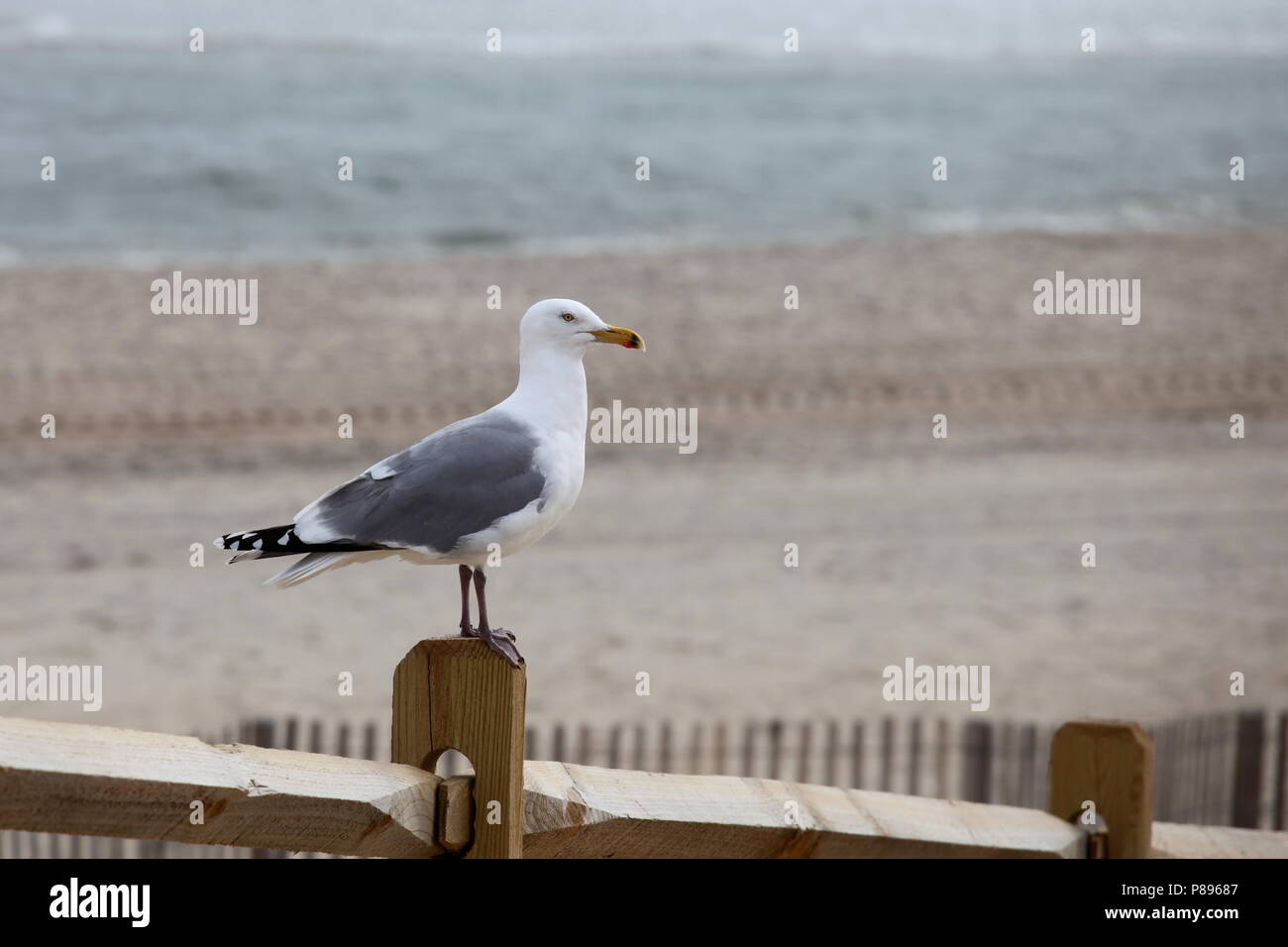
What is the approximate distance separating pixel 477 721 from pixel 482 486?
55cm

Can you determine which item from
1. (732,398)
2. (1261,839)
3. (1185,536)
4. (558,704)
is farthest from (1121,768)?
(732,398)

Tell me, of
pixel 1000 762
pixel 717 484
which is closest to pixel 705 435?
pixel 717 484

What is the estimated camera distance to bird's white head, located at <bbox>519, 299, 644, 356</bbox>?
2.81 m

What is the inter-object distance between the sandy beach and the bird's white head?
19.1ft

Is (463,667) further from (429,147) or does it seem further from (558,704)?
(429,147)

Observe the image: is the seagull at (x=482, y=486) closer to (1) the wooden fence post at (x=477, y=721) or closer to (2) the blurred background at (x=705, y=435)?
(1) the wooden fence post at (x=477, y=721)

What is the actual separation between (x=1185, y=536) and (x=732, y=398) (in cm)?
485

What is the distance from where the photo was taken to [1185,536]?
11977mm

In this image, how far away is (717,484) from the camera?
13062 millimetres

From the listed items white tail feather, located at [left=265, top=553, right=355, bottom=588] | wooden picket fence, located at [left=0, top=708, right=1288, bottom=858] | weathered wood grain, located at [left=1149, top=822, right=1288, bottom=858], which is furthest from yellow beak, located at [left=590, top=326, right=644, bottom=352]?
wooden picket fence, located at [left=0, top=708, right=1288, bottom=858]

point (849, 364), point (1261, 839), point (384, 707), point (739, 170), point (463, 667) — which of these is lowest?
point (384, 707)

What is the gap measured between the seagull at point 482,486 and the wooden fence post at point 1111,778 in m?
1.10

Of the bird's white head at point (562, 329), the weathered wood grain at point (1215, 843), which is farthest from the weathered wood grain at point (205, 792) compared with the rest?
the weathered wood grain at point (1215, 843)

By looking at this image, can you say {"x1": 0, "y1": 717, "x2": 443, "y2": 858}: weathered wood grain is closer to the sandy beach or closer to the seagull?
the seagull
